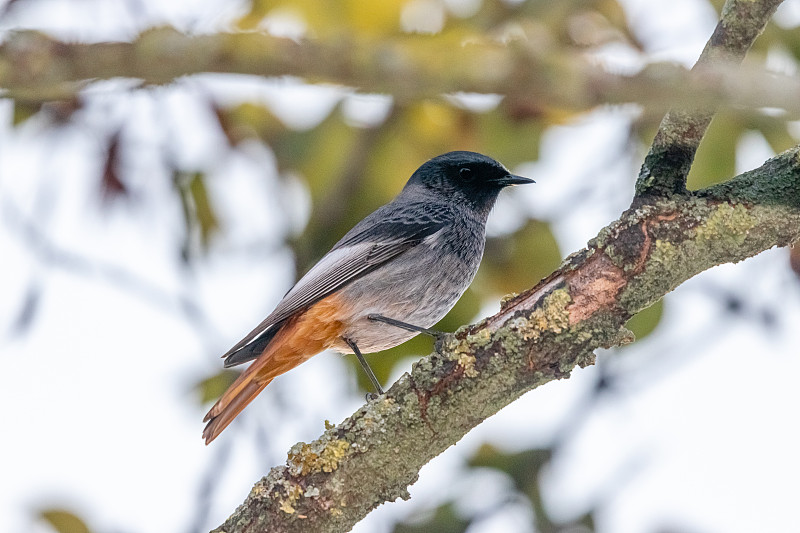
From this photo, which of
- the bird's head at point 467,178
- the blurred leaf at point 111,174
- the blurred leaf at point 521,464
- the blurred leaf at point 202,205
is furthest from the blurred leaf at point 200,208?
the blurred leaf at point 521,464

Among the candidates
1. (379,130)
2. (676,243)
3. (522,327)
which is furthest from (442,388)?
(379,130)

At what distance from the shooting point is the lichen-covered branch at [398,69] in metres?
1.69

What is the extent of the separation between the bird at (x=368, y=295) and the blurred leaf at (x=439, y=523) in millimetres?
732

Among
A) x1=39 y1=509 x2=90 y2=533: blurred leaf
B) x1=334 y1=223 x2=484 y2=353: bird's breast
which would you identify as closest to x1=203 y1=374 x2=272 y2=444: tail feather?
x1=334 y1=223 x2=484 y2=353: bird's breast

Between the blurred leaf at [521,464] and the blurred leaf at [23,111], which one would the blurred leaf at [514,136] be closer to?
the blurred leaf at [521,464]

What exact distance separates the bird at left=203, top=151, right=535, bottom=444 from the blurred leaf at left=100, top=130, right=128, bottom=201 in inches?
40.5

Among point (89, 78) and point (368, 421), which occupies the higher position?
point (89, 78)

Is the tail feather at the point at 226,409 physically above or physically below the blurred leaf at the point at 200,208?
below

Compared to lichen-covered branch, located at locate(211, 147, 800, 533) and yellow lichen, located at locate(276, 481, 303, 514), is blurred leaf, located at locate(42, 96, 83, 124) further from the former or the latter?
yellow lichen, located at locate(276, 481, 303, 514)

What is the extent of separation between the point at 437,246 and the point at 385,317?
54cm

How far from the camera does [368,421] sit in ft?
10.4

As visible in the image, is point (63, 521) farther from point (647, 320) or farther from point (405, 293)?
point (647, 320)

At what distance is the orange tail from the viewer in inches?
173

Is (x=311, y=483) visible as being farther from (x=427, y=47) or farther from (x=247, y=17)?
(x=247, y=17)
